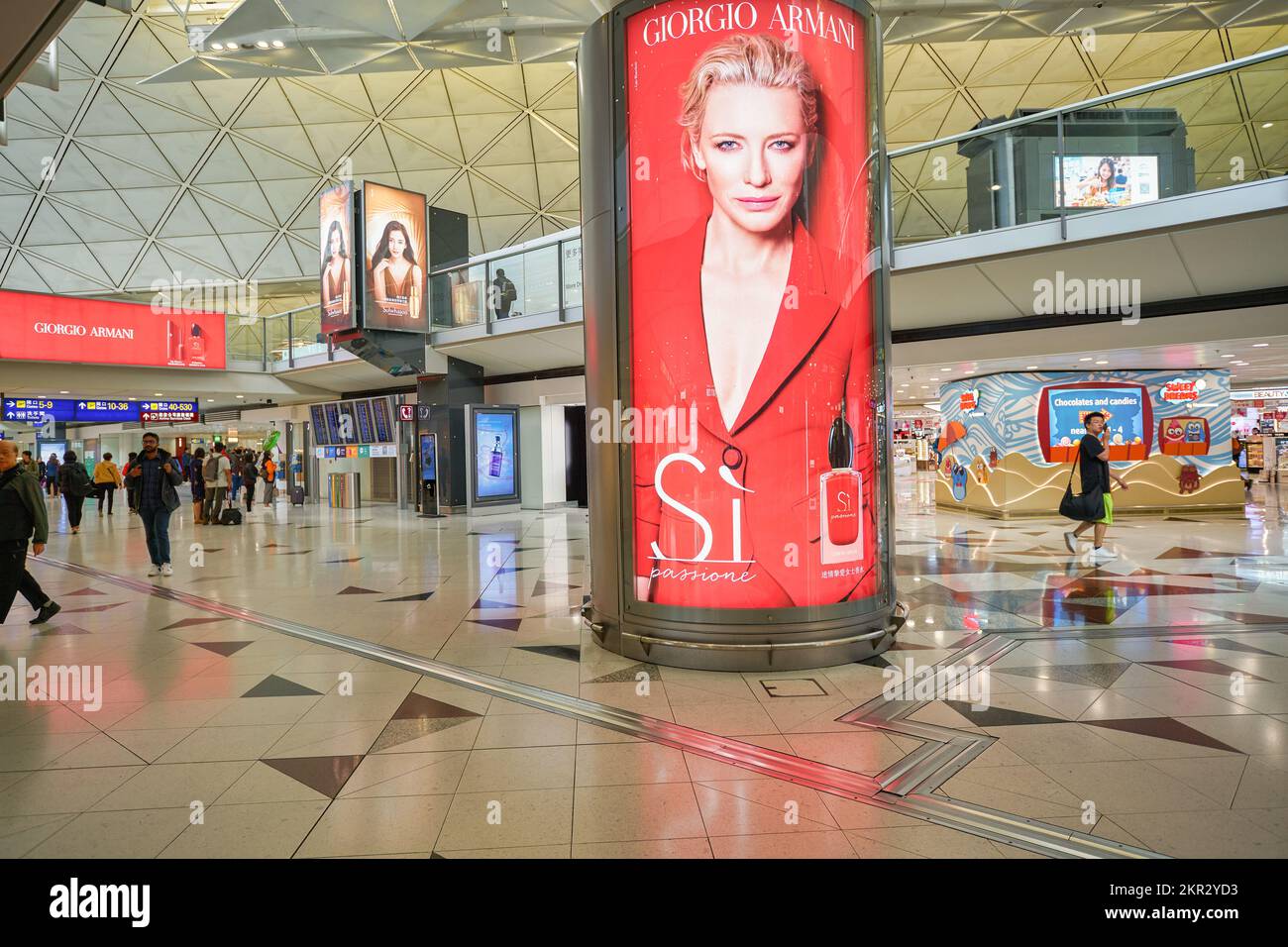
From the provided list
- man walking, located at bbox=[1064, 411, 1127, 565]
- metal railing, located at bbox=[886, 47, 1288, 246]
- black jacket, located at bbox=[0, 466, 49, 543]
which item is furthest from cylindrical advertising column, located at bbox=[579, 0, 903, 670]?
man walking, located at bbox=[1064, 411, 1127, 565]

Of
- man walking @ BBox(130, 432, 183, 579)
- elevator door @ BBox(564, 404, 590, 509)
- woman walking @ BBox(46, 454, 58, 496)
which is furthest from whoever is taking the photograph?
woman walking @ BBox(46, 454, 58, 496)

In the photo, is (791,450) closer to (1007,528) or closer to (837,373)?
(837,373)

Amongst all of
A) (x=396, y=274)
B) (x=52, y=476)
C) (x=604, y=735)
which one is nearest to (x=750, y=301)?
(x=604, y=735)

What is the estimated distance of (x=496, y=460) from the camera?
2091 cm

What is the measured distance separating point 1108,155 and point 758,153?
6665mm

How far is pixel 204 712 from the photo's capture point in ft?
16.1

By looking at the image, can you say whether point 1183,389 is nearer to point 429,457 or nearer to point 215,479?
point 429,457

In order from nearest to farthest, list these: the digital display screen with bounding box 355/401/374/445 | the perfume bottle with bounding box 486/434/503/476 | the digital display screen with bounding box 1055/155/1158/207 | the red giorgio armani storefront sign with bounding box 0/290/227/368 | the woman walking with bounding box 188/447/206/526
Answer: the digital display screen with bounding box 1055/155/1158/207
the red giorgio armani storefront sign with bounding box 0/290/227/368
the woman walking with bounding box 188/447/206/526
the perfume bottle with bounding box 486/434/503/476
the digital display screen with bounding box 355/401/374/445

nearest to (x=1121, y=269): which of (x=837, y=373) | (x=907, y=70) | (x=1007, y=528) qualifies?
(x=1007, y=528)

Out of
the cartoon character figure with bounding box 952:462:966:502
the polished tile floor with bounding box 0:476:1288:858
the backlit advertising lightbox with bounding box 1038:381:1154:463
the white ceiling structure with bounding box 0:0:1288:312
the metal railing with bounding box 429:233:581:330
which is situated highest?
the white ceiling structure with bounding box 0:0:1288:312

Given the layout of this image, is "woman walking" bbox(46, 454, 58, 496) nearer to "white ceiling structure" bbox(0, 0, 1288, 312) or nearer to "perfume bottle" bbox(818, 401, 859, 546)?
"white ceiling structure" bbox(0, 0, 1288, 312)

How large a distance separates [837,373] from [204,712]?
4.86 metres

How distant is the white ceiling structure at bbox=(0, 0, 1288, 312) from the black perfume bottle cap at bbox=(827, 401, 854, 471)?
17.7 m

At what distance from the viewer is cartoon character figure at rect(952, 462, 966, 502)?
19.5 metres
